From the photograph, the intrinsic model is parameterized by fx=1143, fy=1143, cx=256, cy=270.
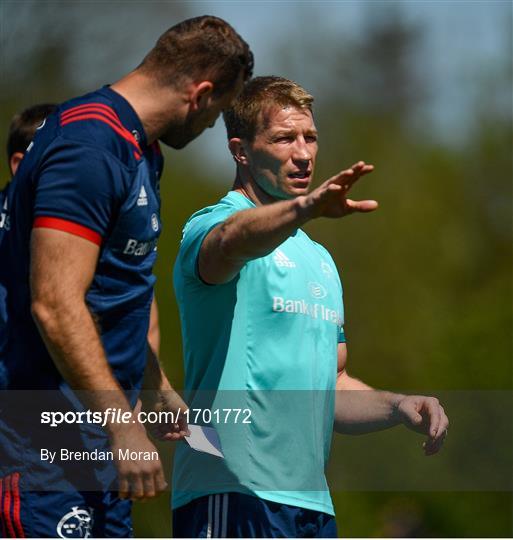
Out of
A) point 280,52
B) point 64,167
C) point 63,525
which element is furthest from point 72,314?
point 280,52

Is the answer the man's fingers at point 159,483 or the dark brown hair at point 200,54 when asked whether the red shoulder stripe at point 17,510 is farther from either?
the dark brown hair at point 200,54

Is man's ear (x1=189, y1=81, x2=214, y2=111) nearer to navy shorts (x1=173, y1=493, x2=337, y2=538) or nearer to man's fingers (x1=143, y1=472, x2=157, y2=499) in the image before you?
man's fingers (x1=143, y1=472, x2=157, y2=499)

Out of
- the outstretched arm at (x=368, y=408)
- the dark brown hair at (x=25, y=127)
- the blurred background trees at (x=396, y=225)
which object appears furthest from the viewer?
the blurred background trees at (x=396, y=225)

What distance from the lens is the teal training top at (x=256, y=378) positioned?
399cm

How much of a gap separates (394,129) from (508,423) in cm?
1976

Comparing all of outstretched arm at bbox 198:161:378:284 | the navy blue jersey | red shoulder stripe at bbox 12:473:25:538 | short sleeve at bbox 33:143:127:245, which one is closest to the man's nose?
outstretched arm at bbox 198:161:378:284

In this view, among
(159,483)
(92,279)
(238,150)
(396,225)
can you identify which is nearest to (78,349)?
(92,279)

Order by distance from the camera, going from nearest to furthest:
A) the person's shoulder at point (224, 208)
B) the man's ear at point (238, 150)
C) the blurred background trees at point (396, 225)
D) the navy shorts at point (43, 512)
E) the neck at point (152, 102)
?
the navy shorts at point (43, 512) → the neck at point (152, 102) → the person's shoulder at point (224, 208) → the man's ear at point (238, 150) → the blurred background trees at point (396, 225)

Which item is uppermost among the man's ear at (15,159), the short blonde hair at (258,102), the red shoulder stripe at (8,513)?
the man's ear at (15,159)

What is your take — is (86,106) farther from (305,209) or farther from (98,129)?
(305,209)

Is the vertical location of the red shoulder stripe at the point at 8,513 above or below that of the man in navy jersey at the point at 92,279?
below

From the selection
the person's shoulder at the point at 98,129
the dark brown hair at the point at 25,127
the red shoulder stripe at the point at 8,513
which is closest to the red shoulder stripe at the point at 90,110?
the person's shoulder at the point at 98,129

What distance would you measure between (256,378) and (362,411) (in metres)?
0.68

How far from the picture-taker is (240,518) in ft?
12.9
